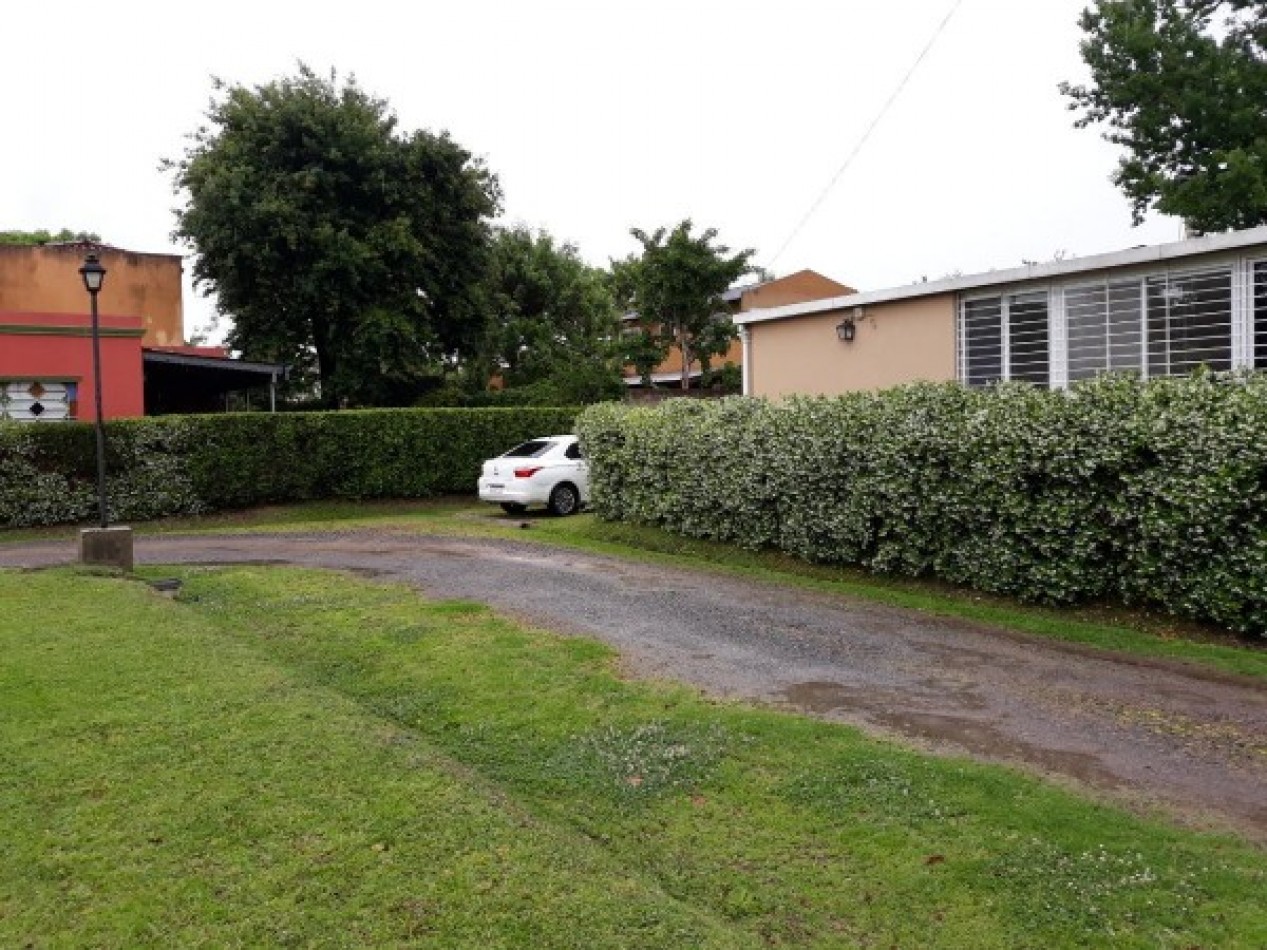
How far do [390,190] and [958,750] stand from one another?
2579cm

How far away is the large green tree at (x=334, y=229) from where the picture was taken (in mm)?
26594

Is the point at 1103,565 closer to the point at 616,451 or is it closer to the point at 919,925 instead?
the point at 919,925

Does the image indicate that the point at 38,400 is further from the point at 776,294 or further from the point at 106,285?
the point at 776,294

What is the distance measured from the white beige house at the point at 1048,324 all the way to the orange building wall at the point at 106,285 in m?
19.4

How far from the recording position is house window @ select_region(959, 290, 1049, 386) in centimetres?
1224

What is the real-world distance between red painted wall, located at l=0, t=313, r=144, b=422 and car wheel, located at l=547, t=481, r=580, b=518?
869cm

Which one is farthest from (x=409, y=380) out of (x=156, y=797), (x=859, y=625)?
(x=156, y=797)

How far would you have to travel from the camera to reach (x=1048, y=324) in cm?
1212

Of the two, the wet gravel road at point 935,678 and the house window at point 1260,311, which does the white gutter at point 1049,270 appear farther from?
the wet gravel road at point 935,678

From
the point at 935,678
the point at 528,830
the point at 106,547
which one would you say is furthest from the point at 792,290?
the point at 528,830

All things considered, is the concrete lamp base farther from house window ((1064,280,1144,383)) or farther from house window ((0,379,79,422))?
house window ((1064,280,1144,383))

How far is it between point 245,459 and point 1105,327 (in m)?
14.4

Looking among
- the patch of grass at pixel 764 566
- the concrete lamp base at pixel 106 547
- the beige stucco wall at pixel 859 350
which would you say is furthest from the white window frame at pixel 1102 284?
the concrete lamp base at pixel 106 547

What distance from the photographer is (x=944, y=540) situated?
9.63 m
